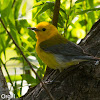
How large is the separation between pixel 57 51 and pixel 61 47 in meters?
0.05

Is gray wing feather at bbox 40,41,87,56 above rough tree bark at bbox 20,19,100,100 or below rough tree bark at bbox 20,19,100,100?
above

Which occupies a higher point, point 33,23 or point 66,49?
point 33,23

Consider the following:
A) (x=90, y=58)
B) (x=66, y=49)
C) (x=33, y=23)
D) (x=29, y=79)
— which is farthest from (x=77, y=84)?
(x=33, y=23)

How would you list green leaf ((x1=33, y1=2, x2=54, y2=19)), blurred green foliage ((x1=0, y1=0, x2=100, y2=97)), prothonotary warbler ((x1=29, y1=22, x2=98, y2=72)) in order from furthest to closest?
blurred green foliage ((x1=0, y1=0, x2=100, y2=97)) < green leaf ((x1=33, y1=2, x2=54, y2=19)) < prothonotary warbler ((x1=29, y1=22, x2=98, y2=72))

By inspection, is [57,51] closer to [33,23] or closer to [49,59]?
[49,59]

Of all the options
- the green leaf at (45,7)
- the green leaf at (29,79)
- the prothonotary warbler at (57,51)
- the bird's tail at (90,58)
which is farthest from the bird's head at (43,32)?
Result: the bird's tail at (90,58)

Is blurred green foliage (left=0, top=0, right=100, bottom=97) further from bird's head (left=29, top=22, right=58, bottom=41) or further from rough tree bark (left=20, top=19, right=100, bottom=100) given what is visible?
rough tree bark (left=20, top=19, right=100, bottom=100)

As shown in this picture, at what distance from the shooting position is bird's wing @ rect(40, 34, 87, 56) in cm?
183

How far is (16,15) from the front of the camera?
254 centimetres

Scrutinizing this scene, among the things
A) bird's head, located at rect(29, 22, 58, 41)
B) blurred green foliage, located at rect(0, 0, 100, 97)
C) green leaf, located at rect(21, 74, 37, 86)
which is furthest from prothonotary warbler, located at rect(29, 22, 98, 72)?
green leaf, located at rect(21, 74, 37, 86)

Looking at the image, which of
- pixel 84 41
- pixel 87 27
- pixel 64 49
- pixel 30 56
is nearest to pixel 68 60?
pixel 64 49

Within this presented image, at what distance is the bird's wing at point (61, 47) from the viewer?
6.00ft

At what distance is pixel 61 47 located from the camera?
1.92 meters

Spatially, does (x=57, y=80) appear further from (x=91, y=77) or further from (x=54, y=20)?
(x=54, y=20)
